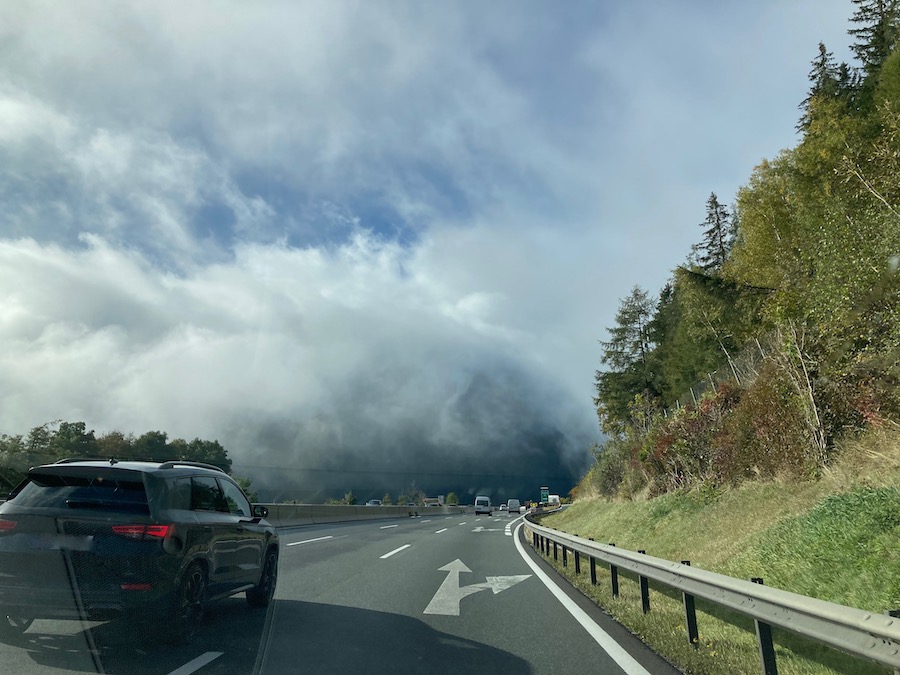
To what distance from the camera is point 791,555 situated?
858cm

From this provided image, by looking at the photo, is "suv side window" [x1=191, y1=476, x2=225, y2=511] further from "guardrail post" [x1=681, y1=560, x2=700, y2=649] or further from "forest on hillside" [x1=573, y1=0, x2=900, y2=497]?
"forest on hillside" [x1=573, y1=0, x2=900, y2=497]

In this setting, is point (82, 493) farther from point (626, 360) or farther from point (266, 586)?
point (626, 360)

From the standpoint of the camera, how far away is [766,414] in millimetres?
15445

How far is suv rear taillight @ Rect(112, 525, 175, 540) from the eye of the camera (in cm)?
546

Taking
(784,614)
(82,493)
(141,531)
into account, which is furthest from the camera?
(82,493)

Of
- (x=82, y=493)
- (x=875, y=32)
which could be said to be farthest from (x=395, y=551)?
(x=875, y=32)

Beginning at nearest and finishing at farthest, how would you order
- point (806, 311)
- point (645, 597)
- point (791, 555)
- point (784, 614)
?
point (784, 614) < point (645, 597) < point (791, 555) < point (806, 311)

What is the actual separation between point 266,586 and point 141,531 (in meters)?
3.23

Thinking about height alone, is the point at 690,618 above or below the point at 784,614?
below

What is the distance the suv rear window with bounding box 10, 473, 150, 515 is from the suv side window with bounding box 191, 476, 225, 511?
827mm

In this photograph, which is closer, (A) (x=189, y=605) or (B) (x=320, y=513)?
(A) (x=189, y=605)

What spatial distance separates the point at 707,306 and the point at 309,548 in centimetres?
1920

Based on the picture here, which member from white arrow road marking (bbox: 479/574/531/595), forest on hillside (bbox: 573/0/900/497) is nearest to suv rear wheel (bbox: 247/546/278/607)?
white arrow road marking (bbox: 479/574/531/595)

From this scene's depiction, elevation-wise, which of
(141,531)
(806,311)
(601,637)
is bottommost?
(601,637)
